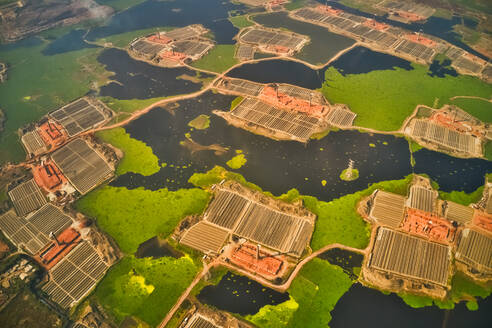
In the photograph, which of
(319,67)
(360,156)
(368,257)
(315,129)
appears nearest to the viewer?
(368,257)

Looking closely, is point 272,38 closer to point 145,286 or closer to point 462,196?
point 462,196

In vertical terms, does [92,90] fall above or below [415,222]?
above

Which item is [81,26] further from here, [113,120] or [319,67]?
[319,67]

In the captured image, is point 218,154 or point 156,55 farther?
point 156,55

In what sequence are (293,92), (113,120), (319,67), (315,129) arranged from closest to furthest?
1. (315,129)
2. (113,120)
3. (293,92)
4. (319,67)

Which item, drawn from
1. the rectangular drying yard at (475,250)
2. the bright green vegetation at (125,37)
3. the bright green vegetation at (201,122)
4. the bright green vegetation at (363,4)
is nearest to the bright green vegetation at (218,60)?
the bright green vegetation at (201,122)

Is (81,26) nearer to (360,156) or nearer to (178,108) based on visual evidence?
(178,108)

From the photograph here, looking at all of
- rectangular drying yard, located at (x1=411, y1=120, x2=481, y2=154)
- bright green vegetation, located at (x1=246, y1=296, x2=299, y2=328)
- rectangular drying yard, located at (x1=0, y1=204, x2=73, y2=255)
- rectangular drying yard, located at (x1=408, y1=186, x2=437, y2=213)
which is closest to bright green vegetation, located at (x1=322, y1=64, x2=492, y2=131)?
rectangular drying yard, located at (x1=411, y1=120, x2=481, y2=154)

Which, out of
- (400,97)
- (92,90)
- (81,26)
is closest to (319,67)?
(400,97)
